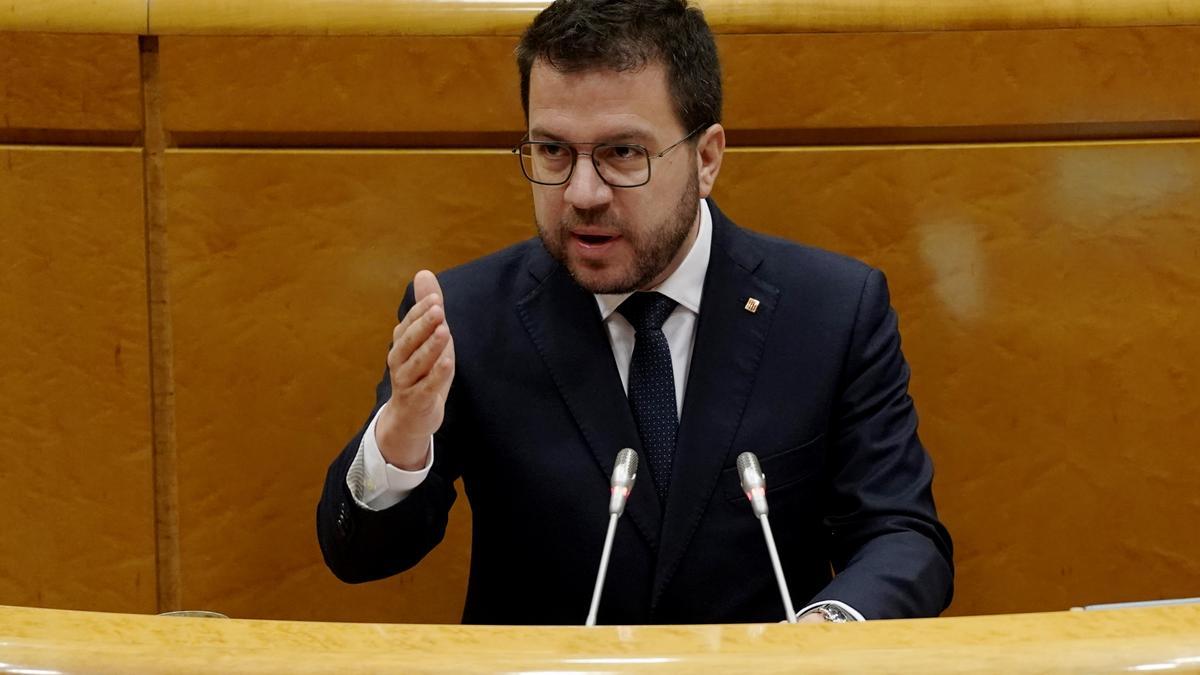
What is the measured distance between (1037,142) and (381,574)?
2.03ft

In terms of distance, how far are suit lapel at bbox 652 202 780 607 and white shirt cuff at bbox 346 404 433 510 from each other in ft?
0.58

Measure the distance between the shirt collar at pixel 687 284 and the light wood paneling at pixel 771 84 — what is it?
15cm

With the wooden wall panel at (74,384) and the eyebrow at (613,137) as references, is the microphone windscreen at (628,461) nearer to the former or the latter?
the eyebrow at (613,137)

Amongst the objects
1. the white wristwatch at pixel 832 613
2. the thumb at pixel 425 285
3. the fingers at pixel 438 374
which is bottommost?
the white wristwatch at pixel 832 613

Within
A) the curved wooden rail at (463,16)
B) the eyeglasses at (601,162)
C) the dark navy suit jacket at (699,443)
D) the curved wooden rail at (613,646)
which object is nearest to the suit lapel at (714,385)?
the dark navy suit jacket at (699,443)

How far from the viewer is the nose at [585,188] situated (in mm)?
915

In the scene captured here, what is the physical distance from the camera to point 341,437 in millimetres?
1165

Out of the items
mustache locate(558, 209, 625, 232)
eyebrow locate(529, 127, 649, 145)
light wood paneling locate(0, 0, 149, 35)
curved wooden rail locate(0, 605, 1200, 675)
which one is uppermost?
light wood paneling locate(0, 0, 149, 35)

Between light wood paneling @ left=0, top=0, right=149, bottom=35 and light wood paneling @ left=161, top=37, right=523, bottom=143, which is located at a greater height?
light wood paneling @ left=0, top=0, right=149, bottom=35

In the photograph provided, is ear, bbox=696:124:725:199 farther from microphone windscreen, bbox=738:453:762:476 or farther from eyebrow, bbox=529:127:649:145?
microphone windscreen, bbox=738:453:762:476

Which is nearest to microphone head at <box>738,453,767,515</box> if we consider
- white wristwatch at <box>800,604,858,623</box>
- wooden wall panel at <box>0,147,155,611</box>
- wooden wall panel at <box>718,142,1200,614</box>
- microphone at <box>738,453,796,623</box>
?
microphone at <box>738,453,796,623</box>

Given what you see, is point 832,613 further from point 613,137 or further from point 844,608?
point 613,137

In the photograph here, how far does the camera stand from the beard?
0.93m

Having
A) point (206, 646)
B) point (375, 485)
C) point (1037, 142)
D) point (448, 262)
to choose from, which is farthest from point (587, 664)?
point (1037, 142)
